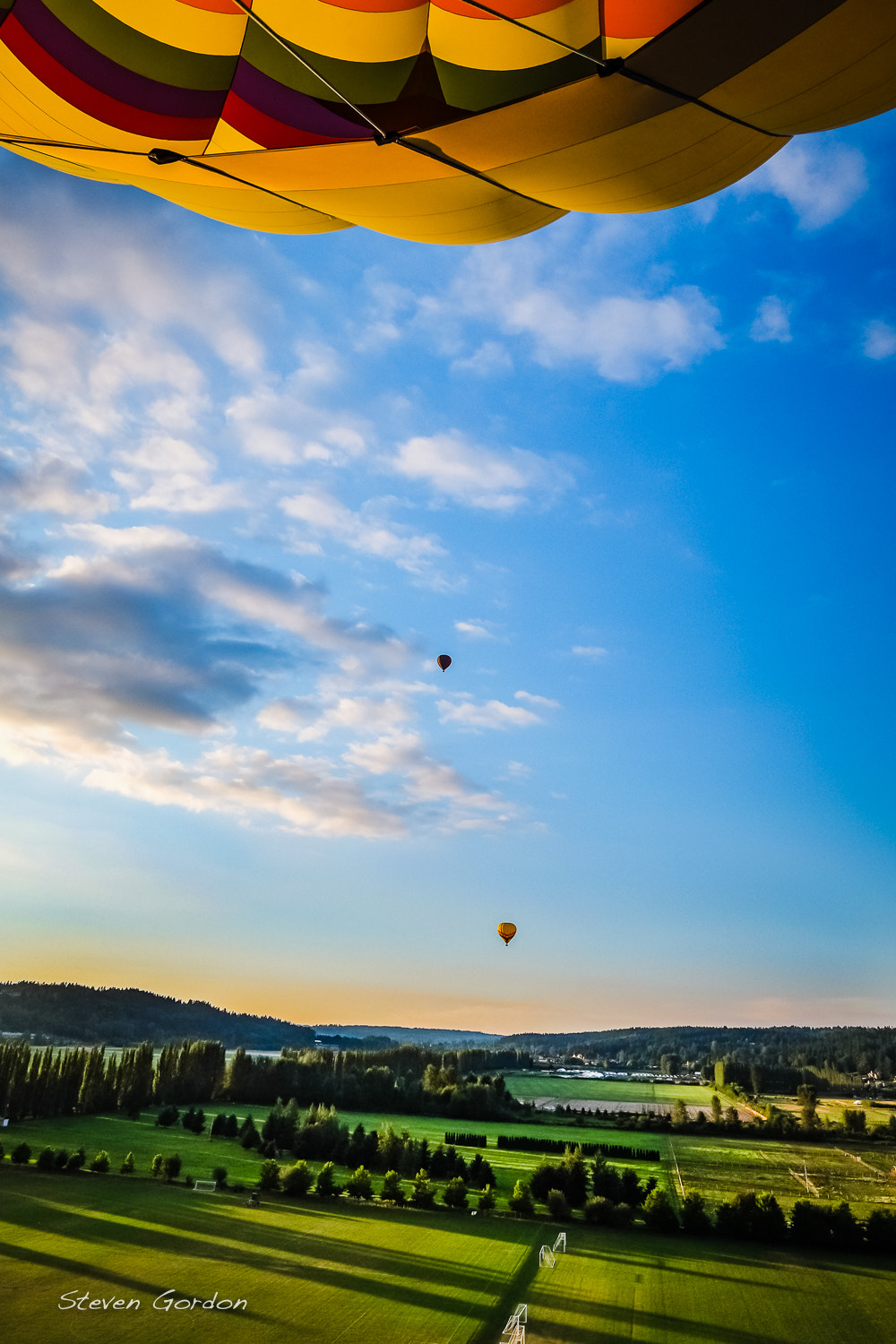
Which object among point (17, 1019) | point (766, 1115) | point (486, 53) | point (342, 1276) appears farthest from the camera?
point (17, 1019)

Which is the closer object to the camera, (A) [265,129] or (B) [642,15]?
(B) [642,15]

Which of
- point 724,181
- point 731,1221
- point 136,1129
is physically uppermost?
point 724,181

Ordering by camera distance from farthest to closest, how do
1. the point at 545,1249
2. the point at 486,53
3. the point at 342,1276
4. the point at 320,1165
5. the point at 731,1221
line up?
1. the point at 320,1165
2. the point at 731,1221
3. the point at 545,1249
4. the point at 342,1276
5. the point at 486,53

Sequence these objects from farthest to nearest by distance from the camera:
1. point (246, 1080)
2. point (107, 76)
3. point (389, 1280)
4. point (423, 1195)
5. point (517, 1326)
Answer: point (246, 1080)
point (423, 1195)
point (389, 1280)
point (517, 1326)
point (107, 76)

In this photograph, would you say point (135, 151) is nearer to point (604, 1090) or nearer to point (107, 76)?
point (107, 76)

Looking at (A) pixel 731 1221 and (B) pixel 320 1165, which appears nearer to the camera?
(A) pixel 731 1221

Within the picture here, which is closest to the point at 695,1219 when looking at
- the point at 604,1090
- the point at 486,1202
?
the point at 486,1202

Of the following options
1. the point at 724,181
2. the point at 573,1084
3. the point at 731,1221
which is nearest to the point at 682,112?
the point at 724,181

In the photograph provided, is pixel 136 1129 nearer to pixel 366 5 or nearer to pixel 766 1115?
pixel 766 1115
